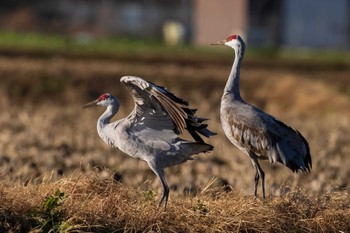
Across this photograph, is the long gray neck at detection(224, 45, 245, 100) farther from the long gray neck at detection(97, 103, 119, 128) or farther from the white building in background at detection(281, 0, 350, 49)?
the white building in background at detection(281, 0, 350, 49)

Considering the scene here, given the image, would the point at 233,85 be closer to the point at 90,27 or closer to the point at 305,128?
the point at 305,128

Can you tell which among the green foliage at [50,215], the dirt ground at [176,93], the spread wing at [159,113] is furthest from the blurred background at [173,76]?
the green foliage at [50,215]

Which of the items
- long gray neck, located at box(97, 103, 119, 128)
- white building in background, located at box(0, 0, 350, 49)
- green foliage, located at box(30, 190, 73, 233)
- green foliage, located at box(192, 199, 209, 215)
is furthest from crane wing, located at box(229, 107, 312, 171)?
white building in background, located at box(0, 0, 350, 49)

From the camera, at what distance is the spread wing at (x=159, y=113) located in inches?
343

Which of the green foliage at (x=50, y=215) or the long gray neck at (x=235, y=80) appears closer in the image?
the green foliage at (x=50, y=215)

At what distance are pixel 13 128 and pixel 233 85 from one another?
8.95 meters

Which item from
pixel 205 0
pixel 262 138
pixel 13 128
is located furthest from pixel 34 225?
pixel 205 0

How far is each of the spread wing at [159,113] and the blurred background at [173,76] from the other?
566 mm

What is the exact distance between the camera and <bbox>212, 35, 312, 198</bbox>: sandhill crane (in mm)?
9219

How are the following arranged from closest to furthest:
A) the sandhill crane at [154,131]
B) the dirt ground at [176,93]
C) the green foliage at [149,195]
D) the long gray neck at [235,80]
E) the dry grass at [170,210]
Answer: the dry grass at [170,210] → the sandhill crane at [154,131] → the green foliage at [149,195] → the long gray neck at [235,80] → the dirt ground at [176,93]

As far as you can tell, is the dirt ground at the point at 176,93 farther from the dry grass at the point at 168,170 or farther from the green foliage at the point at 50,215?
the green foliage at the point at 50,215

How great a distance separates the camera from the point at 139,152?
905 centimetres

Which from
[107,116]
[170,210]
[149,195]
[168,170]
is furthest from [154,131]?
[168,170]

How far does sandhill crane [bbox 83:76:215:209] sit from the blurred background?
456mm
